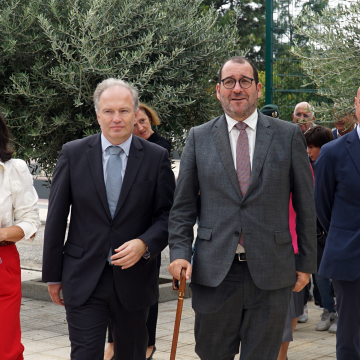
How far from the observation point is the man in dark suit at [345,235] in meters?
4.28

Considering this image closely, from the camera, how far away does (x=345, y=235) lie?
4332 mm

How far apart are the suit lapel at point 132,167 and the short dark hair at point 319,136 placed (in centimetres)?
268

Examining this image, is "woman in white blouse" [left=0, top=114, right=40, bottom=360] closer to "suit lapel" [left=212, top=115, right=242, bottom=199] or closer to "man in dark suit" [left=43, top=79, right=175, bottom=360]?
"man in dark suit" [left=43, top=79, right=175, bottom=360]

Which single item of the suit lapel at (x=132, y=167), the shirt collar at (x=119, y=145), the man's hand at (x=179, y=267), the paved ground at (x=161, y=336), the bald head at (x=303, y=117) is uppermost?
the bald head at (x=303, y=117)

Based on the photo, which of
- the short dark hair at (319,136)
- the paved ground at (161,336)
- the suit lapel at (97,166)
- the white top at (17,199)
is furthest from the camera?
the short dark hair at (319,136)

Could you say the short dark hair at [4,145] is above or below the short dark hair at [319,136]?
below

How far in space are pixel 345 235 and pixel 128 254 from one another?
5.38 ft

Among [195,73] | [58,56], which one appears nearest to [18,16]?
[58,56]

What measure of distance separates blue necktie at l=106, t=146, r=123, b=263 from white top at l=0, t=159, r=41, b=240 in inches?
24.2

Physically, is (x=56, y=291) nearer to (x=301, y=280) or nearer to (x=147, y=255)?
(x=147, y=255)

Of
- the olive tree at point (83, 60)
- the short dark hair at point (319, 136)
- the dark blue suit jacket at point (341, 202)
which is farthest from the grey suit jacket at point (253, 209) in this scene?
the olive tree at point (83, 60)

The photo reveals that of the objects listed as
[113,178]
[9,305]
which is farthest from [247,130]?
[9,305]

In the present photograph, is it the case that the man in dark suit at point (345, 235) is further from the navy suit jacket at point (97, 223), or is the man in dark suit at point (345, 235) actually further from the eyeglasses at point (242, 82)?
the navy suit jacket at point (97, 223)

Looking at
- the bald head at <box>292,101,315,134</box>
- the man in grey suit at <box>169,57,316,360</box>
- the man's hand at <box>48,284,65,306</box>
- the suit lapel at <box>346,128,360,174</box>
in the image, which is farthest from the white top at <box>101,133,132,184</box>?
the bald head at <box>292,101,315,134</box>
